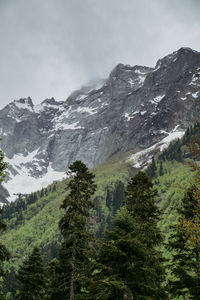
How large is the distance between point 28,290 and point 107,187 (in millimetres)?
138329

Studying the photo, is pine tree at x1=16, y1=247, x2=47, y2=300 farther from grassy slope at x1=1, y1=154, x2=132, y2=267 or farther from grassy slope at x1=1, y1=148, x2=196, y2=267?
grassy slope at x1=1, y1=154, x2=132, y2=267

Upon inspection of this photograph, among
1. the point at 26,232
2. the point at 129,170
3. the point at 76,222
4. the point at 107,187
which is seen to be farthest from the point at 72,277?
the point at 129,170

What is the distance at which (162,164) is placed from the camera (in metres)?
150

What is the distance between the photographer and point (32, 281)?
976 inches

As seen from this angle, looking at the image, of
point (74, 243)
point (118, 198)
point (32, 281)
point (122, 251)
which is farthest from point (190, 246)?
point (118, 198)

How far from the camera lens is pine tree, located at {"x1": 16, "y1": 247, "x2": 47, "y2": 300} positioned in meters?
24.5

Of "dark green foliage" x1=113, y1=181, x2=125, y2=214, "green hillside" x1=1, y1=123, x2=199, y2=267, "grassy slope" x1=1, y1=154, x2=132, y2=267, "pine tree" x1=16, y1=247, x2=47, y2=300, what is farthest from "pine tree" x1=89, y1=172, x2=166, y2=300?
"dark green foliage" x1=113, y1=181, x2=125, y2=214

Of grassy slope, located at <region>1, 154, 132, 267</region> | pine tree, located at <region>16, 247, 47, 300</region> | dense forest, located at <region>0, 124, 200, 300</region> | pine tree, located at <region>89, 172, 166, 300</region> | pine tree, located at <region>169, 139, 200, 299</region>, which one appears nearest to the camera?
pine tree, located at <region>169, 139, 200, 299</region>

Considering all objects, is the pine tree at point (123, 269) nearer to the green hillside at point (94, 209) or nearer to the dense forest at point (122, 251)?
the dense forest at point (122, 251)

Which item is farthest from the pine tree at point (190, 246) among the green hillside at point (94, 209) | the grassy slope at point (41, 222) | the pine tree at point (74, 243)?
the grassy slope at point (41, 222)

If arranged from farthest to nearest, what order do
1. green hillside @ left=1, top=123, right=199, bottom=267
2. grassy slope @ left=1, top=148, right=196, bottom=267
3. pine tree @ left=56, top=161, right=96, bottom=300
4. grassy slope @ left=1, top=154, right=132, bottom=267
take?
grassy slope @ left=1, top=154, right=132, bottom=267 < green hillside @ left=1, top=123, right=199, bottom=267 < grassy slope @ left=1, top=148, right=196, bottom=267 < pine tree @ left=56, top=161, right=96, bottom=300

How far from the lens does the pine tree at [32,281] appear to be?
2447 centimetres

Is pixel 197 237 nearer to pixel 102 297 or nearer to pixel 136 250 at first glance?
pixel 136 250

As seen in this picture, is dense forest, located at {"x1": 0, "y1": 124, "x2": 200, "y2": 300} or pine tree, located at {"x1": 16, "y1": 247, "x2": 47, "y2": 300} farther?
pine tree, located at {"x1": 16, "y1": 247, "x2": 47, "y2": 300}
